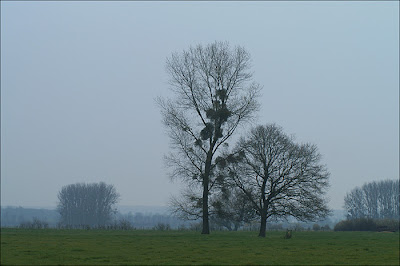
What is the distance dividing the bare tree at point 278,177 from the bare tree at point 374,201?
269 feet

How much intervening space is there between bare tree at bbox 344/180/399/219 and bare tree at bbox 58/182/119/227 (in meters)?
64.9

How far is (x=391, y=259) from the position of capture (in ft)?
66.6

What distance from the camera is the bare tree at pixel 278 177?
4100cm

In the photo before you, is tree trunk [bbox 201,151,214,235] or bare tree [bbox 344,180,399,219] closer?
tree trunk [bbox 201,151,214,235]

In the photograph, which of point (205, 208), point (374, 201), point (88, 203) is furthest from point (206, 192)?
point (374, 201)

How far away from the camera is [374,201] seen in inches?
4688

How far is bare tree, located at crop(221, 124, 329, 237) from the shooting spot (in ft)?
135

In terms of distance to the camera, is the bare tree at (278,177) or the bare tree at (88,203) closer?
the bare tree at (278,177)

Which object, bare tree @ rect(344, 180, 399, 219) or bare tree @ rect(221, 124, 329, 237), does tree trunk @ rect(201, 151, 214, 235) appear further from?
bare tree @ rect(344, 180, 399, 219)

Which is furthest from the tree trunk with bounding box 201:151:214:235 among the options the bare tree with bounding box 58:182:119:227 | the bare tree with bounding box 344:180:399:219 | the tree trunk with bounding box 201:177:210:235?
the bare tree with bounding box 344:180:399:219

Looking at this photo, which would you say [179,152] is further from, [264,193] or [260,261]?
[260,261]

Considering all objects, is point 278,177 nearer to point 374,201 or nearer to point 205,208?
point 205,208

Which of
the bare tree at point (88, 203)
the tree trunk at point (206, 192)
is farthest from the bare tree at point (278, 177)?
the bare tree at point (88, 203)

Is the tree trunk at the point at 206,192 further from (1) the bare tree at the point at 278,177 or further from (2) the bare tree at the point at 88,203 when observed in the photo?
(2) the bare tree at the point at 88,203
